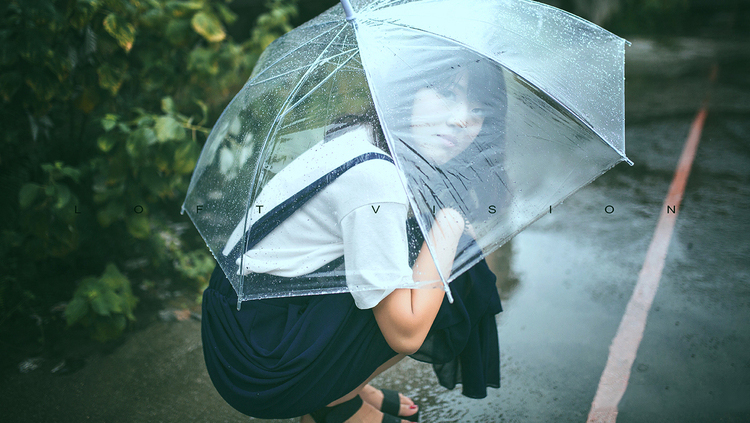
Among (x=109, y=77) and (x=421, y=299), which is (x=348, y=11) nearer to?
(x=421, y=299)

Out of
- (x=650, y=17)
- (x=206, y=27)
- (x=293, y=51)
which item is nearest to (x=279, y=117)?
(x=293, y=51)

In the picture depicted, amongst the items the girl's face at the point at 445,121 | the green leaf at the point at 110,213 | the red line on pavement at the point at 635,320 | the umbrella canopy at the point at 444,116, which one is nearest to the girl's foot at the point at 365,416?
the umbrella canopy at the point at 444,116

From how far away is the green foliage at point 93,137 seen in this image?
2.69 meters

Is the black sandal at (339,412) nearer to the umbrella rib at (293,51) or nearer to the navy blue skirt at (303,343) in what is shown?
the navy blue skirt at (303,343)

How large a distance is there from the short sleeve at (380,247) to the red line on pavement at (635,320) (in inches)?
50.4

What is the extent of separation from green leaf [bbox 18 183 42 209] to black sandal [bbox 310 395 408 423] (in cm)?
170

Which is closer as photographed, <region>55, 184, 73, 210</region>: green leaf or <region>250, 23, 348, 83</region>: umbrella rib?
<region>250, 23, 348, 83</region>: umbrella rib

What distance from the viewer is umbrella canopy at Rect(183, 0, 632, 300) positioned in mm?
1581

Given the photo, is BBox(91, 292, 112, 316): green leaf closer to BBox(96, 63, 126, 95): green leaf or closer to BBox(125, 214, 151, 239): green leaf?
BBox(125, 214, 151, 239): green leaf

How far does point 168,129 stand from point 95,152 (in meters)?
0.74

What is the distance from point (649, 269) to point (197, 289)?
267cm

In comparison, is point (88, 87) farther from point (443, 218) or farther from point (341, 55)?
point (443, 218)

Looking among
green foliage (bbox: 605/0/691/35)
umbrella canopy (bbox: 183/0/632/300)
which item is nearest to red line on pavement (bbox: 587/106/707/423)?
umbrella canopy (bbox: 183/0/632/300)

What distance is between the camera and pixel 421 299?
1.66m
